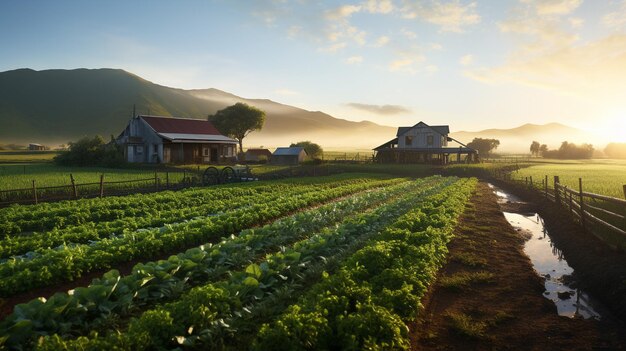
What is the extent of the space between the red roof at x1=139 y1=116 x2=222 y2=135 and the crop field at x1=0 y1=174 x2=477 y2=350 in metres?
38.7

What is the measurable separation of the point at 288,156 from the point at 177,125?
21.9 m

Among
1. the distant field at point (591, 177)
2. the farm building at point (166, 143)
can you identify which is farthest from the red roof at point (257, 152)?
the distant field at point (591, 177)

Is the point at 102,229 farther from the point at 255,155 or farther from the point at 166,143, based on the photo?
the point at 255,155

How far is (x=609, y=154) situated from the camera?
133750mm

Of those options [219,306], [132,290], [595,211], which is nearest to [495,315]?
[219,306]

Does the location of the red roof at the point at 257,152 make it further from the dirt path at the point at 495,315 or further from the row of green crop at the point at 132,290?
the dirt path at the point at 495,315

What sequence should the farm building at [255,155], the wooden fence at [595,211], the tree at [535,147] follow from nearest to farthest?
the wooden fence at [595,211] → the farm building at [255,155] → the tree at [535,147]

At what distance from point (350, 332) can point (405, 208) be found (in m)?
13.8

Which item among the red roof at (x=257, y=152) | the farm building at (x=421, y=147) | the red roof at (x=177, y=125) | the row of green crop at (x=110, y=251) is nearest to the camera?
the row of green crop at (x=110, y=251)

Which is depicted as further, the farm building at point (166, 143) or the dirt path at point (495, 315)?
the farm building at point (166, 143)

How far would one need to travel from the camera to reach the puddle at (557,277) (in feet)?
29.8

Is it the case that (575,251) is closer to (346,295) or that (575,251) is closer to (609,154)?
(346,295)

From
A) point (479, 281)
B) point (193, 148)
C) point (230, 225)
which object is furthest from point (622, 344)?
point (193, 148)

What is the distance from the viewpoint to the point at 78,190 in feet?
80.0
